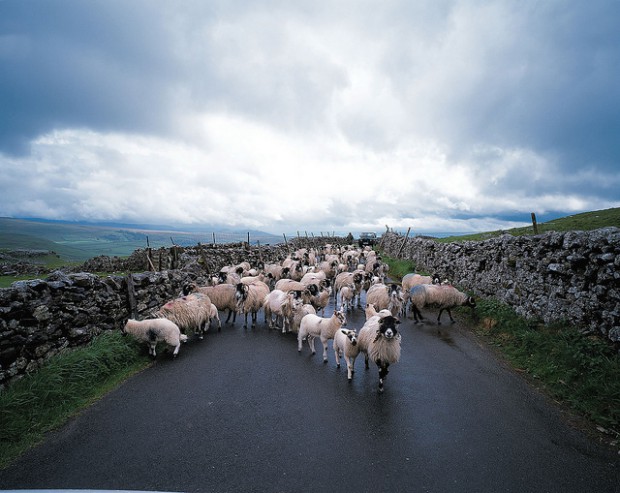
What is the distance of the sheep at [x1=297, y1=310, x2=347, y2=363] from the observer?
812 centimetres

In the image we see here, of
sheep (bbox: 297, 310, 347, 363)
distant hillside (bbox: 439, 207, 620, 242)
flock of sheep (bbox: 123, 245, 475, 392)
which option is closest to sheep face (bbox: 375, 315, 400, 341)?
flock of sheep (bbox: 123, 245, 475, 392)

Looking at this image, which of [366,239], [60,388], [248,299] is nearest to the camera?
[60,388]

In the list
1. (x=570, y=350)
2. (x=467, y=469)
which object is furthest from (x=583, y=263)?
(x=467, y=469)

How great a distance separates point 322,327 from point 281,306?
2.72 m

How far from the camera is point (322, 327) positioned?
27.5ft

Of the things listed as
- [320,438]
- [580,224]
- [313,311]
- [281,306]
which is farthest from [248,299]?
[580,224]

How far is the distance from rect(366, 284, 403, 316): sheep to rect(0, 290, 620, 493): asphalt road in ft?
11.8

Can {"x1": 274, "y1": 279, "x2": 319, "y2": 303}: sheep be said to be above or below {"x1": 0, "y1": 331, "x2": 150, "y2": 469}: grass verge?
above

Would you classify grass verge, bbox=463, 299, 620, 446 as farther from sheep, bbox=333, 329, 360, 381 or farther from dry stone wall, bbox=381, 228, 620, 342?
sheep, bbox=333, 329, 360, 381

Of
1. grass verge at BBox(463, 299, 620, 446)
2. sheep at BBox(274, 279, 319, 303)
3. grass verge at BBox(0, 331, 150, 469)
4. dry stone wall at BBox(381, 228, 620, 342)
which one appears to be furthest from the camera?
sheep at BBox(274, 279, 319, 303)

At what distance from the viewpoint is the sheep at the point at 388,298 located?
11.0 meters

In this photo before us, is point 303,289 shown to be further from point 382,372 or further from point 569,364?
point 569,364

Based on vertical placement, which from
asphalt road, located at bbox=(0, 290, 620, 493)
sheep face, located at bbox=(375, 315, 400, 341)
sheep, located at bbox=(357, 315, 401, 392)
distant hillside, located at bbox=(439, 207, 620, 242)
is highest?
distant hillside, located at bbox=(439, 207, 620, 242)

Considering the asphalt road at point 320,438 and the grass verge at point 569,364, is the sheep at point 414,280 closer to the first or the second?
the grass verge at point 569,364
